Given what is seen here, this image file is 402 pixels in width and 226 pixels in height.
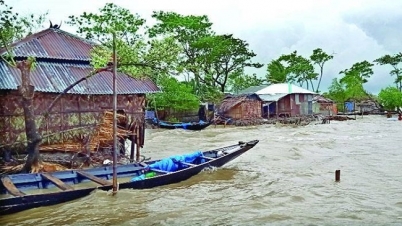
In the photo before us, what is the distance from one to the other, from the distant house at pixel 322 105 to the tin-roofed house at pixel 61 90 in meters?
19.5

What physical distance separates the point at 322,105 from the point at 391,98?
4289mm

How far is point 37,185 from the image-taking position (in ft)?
18.6

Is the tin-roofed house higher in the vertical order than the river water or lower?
higher

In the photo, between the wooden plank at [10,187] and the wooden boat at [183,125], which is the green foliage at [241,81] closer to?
the wooden boat at [183,125]

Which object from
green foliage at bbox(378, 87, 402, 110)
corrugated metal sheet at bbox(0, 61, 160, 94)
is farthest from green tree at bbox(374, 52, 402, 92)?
corrugated metal sheet at bbox(0, 61, 160, 94)

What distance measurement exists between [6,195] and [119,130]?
298 cm

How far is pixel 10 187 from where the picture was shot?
5152mm

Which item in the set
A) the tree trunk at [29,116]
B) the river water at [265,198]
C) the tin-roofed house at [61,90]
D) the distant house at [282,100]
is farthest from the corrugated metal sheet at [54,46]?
the distant house at [282,100]

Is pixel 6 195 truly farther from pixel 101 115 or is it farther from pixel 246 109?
pixel 246 109

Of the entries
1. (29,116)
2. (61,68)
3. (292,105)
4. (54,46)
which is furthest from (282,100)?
(29,116)

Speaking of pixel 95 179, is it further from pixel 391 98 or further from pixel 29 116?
pixel 391 98

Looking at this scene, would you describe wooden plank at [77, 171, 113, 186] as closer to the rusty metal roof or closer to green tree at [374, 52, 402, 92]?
the rusty metal roof

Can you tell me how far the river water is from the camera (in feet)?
16.4

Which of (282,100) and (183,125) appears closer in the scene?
(183,125)
